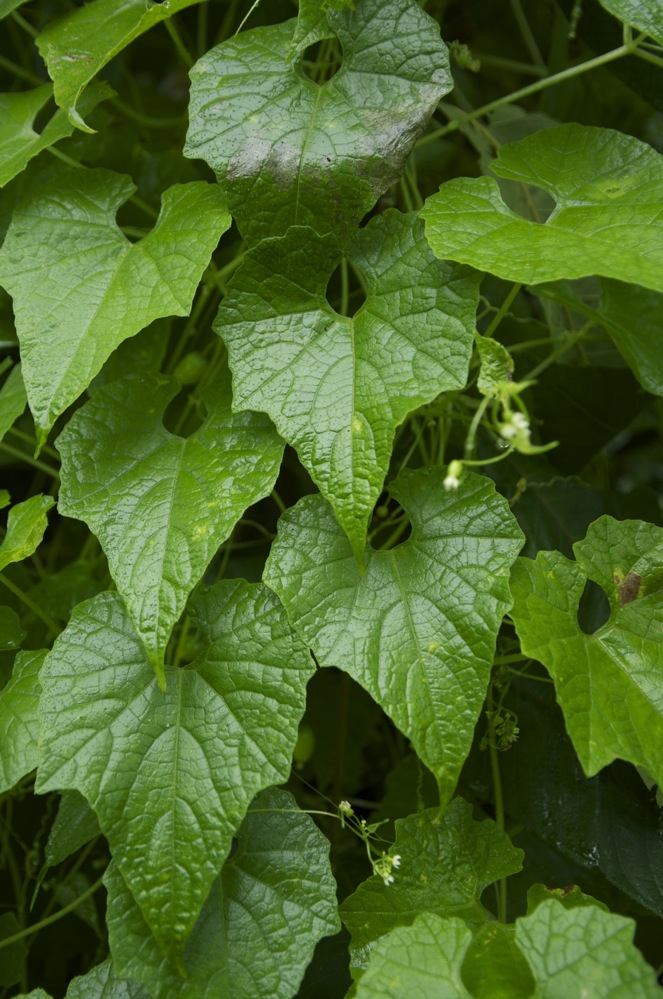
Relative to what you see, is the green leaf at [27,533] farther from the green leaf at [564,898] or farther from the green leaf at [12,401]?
the green leaf at [564,898]

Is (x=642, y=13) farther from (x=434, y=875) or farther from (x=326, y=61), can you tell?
(x=434, y=875)

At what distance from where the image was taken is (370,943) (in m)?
0.76

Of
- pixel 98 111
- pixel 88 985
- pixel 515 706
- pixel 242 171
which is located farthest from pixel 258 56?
pixel 88 985

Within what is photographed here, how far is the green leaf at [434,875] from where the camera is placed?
77cm

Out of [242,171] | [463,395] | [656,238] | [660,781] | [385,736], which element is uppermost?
[242,171]

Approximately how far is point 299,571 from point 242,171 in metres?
0.33

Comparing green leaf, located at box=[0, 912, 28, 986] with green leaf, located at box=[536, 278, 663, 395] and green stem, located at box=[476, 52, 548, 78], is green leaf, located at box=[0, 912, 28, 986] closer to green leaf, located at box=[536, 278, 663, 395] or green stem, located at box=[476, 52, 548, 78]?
green leaf, located at box=[536, 278, 663, 395]

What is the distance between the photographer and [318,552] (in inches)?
30.0

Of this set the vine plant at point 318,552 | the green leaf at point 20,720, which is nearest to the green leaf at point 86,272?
the vine plant at point 318,552

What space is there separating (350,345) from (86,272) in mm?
255

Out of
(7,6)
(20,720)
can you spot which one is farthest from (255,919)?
(7,6)

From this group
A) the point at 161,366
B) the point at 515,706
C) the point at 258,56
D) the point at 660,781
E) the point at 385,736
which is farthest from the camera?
the point at 385,736

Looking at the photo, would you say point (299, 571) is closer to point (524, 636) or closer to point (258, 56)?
point (524, 636)

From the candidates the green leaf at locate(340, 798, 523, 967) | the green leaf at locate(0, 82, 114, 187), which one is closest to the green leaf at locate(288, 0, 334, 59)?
the green leaf at locate(0, 82, 114, 187)
